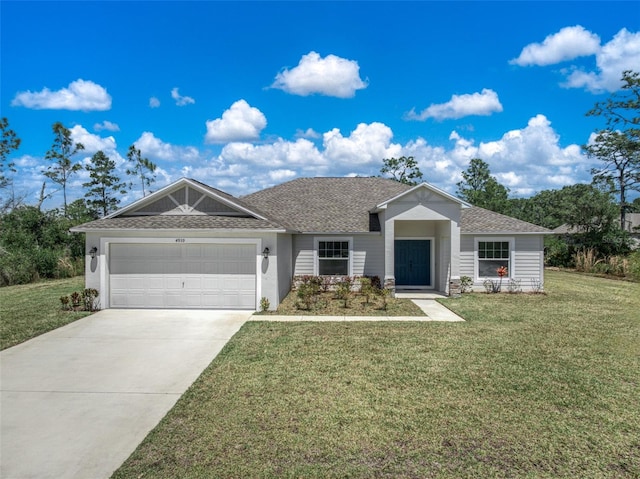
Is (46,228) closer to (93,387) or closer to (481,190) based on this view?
(93,387)

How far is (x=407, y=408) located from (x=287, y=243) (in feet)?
34.8

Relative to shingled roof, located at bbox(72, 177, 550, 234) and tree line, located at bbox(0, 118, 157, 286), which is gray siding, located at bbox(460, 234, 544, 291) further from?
tree line, located at bbox(0, 118, 157, 286)

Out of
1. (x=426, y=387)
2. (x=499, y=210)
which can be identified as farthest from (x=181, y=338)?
(x=499, y=210)

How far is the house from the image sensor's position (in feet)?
41.9

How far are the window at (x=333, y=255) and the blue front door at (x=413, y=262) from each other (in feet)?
8.61

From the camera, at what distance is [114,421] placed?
537cm

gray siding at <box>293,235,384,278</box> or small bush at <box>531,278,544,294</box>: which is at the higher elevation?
gray siding at <box>293,235,384,278</box>

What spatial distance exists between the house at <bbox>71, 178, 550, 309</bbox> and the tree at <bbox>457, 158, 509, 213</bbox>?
25.3 m

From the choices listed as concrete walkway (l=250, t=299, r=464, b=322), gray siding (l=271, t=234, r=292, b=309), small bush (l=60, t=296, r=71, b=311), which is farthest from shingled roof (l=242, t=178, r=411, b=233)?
small bush (l=60, t=296, r=71, b=311)

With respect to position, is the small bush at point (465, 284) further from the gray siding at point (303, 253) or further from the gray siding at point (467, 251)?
the gray siding at point (303, 253)

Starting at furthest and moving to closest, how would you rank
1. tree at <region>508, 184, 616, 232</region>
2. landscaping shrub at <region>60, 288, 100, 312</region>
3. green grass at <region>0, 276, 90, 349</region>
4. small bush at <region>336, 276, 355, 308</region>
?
tree at <region>508, 184, 616, 232</region> < small bush at <region>336, 276, 355, 308</region> < landscaping shrub at <region>60, 288, 100, 312</region> < green grass at <region>0, 276, 90, 349</region>

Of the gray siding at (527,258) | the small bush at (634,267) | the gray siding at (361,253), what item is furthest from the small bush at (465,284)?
the small bush at (634,267)

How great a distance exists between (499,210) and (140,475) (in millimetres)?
44123

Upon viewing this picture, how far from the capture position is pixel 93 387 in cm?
658
